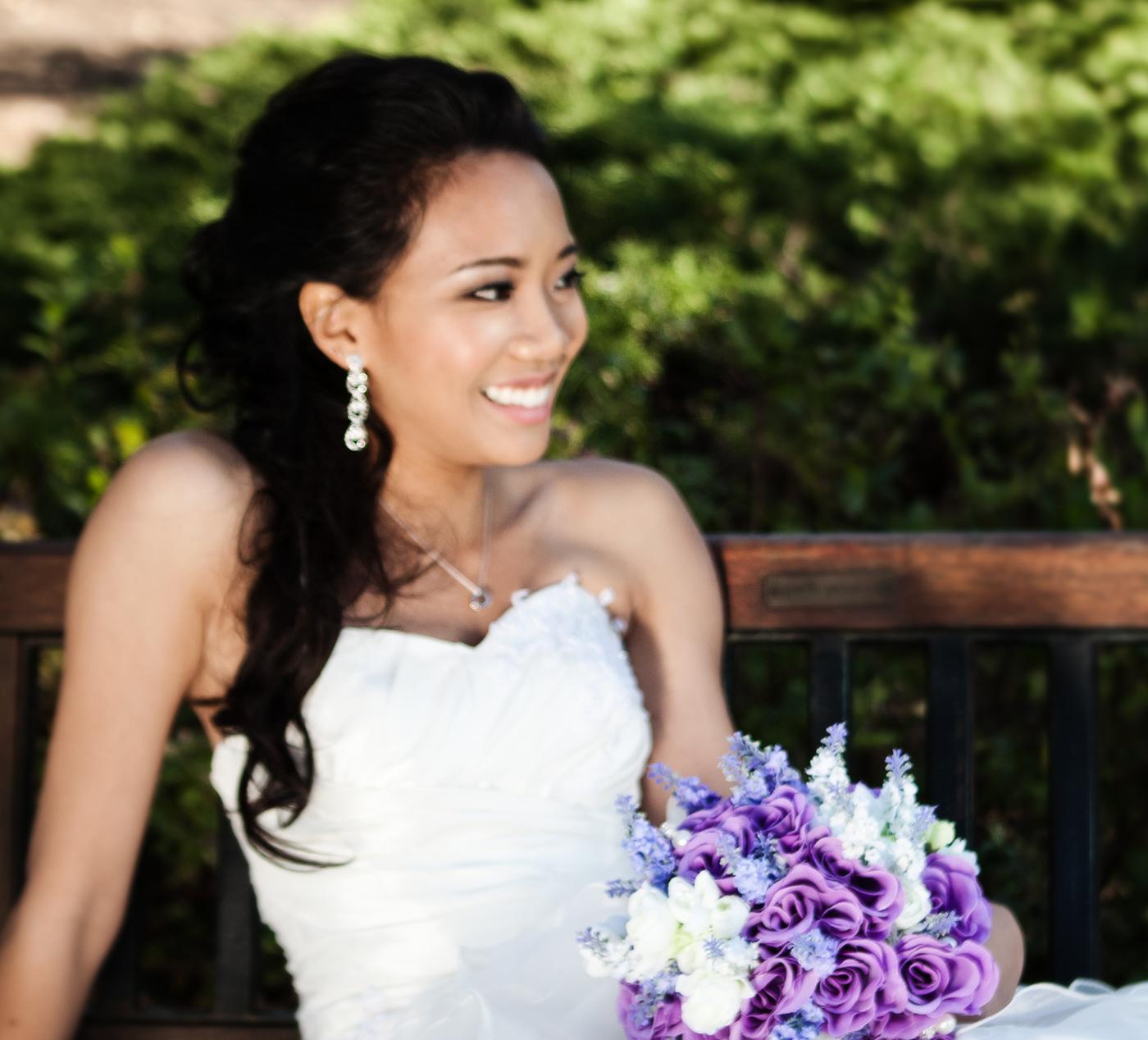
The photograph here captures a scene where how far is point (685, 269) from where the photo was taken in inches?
143

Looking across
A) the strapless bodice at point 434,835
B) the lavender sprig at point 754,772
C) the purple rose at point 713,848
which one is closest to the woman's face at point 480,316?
the strapless bodice at point 434,835

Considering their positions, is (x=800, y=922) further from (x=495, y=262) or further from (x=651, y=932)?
(x=495, y=262)

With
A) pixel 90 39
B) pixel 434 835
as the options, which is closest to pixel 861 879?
pixel 434 835

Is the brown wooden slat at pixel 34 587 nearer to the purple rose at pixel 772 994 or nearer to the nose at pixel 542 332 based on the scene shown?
the nose at pixel 542 332

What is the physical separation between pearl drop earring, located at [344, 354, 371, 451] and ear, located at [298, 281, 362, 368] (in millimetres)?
16

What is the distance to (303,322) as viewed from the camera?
7.90ft

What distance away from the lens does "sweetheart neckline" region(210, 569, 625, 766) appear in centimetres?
231

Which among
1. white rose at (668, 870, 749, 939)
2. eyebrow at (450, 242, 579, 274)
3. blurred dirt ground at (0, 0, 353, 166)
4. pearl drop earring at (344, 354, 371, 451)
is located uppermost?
blurred dirt ground at (0, 0, 353, 166)

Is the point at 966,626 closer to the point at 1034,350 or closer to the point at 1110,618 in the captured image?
the point at 1110,618

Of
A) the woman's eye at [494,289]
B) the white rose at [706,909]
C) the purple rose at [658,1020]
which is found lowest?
the purple rose at [658,1020]

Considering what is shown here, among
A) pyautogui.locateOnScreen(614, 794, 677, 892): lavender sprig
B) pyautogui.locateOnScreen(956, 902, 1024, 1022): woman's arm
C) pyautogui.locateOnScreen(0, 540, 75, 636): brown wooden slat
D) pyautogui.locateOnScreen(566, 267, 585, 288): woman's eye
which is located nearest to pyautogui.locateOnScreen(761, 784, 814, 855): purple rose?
pyautogui.locateOnScreen(614, 794, 677, 892): lavender sprig

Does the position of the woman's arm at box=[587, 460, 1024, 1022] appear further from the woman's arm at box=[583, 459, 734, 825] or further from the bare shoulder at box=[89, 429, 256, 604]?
the bare shoulder at box=[89, 429, 256, 604]

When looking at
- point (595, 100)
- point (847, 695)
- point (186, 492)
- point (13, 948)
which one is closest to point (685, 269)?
point (595, 100)

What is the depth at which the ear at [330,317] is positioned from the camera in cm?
234
